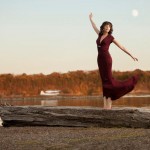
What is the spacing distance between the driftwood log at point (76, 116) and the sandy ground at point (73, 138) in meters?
0.34

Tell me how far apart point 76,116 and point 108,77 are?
63.1 inches

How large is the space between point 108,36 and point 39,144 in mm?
5020

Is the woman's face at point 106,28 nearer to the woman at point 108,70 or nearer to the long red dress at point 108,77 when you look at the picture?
the woman at point 108,70

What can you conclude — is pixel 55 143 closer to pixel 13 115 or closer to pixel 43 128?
pixel 43 128

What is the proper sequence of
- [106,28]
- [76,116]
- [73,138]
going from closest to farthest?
[73,138] < [106,28] < [76,116]

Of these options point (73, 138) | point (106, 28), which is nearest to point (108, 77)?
point (106, 28)

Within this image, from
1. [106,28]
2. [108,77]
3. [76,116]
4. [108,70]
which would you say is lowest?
[76,116]

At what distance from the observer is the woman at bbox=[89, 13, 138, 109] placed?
49.4 ft

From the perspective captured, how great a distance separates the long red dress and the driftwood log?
0.56 metres

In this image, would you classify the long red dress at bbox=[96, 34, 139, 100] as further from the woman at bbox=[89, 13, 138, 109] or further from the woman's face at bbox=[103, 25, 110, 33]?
the woman's face at bbox=[103, 25, 110, 33]

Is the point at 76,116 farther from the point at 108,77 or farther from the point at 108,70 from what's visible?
the point at 108,70

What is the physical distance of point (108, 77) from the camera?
49.5 ft

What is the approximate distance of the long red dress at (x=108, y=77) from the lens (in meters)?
15.1

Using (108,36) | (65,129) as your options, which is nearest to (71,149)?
(65,129)
